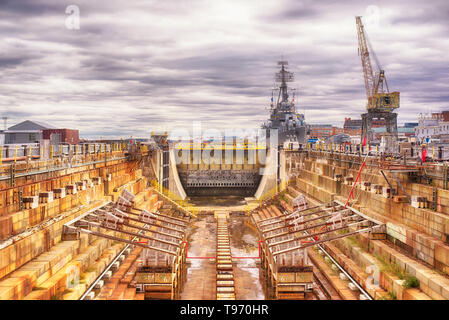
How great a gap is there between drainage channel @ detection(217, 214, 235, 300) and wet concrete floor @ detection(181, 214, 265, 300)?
0.30 meters

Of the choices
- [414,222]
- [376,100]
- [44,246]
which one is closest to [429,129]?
[376,100]

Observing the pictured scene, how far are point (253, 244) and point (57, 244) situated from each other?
13.3m

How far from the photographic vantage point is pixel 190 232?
2962 centimetres

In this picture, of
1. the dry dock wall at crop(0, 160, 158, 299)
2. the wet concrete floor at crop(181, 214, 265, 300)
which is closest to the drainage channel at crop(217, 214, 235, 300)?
the wet concrete floor at crop(181, 214, 265, 300)

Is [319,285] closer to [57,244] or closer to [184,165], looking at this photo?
[57,244]

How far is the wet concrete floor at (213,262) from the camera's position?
1727 centimetres

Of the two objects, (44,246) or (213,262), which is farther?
(213,262)

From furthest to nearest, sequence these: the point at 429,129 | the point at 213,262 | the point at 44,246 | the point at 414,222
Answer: the point at 429,129 → the point at 213,262 → the point at 414,222 → the point at 44,246

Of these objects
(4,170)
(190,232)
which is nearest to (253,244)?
(190,232)

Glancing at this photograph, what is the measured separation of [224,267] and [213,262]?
1.72m

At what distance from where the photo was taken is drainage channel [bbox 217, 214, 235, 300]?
55.5 feet

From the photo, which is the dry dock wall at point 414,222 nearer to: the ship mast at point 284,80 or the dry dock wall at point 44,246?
the dry dock wall at point 44,246

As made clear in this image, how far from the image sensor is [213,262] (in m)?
21.8

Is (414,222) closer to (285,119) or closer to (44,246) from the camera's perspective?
(44,246)
